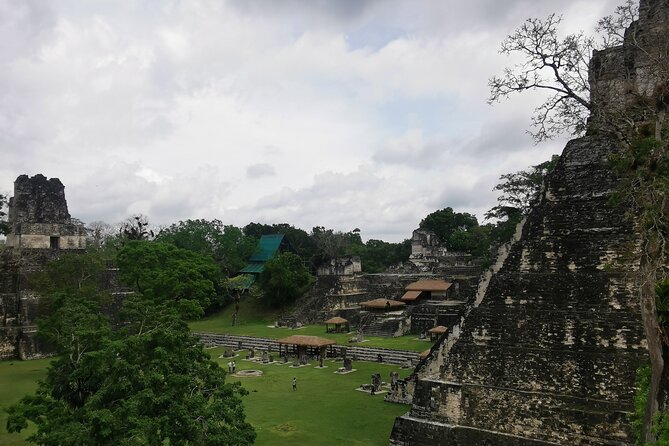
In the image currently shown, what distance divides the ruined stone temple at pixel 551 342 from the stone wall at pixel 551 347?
0.02 m

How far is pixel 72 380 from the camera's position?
311 inches

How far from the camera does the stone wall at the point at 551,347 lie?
9172 millimetres

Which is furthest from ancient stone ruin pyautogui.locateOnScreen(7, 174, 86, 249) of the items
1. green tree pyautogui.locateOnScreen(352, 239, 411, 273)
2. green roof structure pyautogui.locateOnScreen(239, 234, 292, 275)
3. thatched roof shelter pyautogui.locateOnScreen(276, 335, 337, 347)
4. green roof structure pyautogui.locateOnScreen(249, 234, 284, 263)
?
green tree pyautogui.locateOnScreen(352, 239, 411, 273)

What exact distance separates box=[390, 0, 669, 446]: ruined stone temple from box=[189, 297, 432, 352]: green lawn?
1313 centimetres

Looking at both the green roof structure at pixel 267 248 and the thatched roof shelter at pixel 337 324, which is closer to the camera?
the thatched roof shelter at pixel 337 324

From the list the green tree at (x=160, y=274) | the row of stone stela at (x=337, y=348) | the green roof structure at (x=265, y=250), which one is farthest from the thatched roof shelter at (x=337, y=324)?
the green roof structure at (x=265, y=250)

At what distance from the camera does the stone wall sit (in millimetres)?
9172

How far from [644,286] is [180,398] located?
711cm

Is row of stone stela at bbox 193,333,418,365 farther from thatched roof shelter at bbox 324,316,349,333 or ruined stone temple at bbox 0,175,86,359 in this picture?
ruined stone temple at bbox 0,175,86,359

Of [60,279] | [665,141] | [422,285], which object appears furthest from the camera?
[422,285]

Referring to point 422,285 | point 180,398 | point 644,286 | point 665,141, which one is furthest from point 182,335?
point 422,285

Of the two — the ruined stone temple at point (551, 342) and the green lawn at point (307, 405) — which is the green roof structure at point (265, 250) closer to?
the green lawn at point (307, 405)

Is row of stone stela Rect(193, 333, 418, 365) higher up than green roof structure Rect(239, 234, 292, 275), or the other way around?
green roof structure Rect(239, 234, 292, 275)

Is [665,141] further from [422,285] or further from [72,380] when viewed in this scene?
[422,285]
